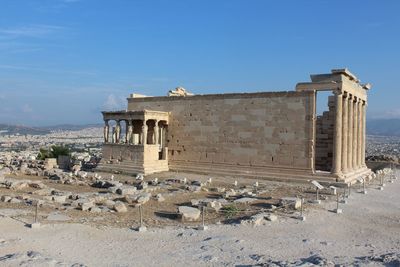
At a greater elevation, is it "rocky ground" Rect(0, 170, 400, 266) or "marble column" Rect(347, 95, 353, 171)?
"marble column" Rect(347, 95, 353, 171)

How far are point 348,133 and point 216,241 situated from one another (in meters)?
15.8

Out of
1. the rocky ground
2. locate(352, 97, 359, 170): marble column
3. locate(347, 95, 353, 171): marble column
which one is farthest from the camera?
locate(352, 97, 359, 170): marble column

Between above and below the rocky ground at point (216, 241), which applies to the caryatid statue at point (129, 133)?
above

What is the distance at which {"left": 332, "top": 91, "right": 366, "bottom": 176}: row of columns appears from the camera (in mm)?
21562

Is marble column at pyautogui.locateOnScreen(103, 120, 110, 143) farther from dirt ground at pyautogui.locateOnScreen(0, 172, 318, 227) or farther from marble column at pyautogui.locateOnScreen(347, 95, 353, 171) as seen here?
marble column at pyautogui.locateOnScreen(347, 95, 353, 171)

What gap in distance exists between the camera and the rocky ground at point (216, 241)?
925 cm

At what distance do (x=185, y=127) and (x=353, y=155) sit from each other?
9.89 meters

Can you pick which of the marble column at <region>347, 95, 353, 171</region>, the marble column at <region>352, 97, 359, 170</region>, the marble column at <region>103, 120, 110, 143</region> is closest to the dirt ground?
the marble column at <region>347, 95, 353, 171</region>

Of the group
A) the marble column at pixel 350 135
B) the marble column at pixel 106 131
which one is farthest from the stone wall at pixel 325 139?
the marble column at pixel 106 131

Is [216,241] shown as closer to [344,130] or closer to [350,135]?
[344,130]

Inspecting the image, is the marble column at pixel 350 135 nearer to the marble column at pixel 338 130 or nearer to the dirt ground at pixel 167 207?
the marble column at pixel 338 130

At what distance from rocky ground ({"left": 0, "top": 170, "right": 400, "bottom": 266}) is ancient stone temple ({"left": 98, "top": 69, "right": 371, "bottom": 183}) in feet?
27.2

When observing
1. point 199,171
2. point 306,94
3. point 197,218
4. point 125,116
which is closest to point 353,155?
point 306,94

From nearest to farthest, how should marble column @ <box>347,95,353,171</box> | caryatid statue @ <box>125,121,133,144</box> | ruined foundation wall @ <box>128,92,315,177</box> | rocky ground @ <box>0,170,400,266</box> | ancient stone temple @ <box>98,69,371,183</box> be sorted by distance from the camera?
rocky ground @ <box>0,170,400,266</box> → ancient stone temple @ <box>98,69,371,183</box> → ruined foundation wall @ <box>128,92,315,177</box> → marble column @ <box>347,95,353,171</box> → caryatid statue @ <box>125,121,133,144</box>
